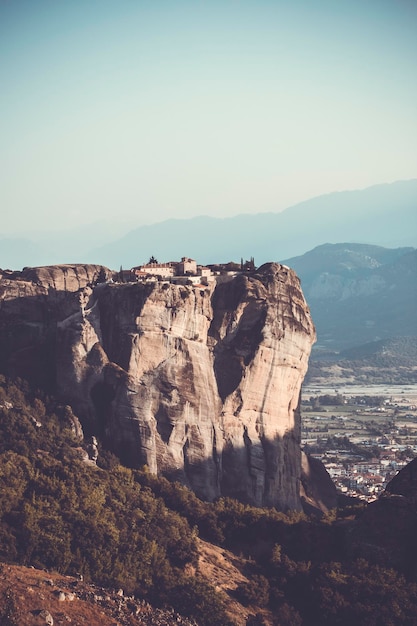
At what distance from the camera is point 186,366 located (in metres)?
70.5

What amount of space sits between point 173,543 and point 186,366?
1645 cm

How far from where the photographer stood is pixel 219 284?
250 feet

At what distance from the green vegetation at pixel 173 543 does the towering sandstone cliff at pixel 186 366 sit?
505 cm

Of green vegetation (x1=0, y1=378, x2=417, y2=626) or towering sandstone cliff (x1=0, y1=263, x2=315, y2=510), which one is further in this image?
towering sandstone cliff (x1=0, y1=263, x2=315, y2=510)

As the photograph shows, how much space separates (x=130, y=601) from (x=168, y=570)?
163 inches

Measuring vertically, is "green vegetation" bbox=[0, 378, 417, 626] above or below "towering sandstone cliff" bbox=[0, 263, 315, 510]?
below

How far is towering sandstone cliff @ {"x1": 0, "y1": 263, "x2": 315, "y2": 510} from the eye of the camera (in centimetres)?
6912

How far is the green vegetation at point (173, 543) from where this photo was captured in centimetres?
5097

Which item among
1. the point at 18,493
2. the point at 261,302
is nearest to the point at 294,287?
the point at 261,302

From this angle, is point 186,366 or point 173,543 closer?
point 173,543

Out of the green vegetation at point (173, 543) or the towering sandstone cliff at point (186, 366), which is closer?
the green vegetation at point (173, 543)

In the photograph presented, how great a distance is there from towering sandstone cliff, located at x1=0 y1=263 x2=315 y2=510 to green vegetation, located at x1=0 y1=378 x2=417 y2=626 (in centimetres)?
505

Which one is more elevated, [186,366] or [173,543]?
[186,366]

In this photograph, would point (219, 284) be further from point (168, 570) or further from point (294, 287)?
Answer: point (168, 570)
